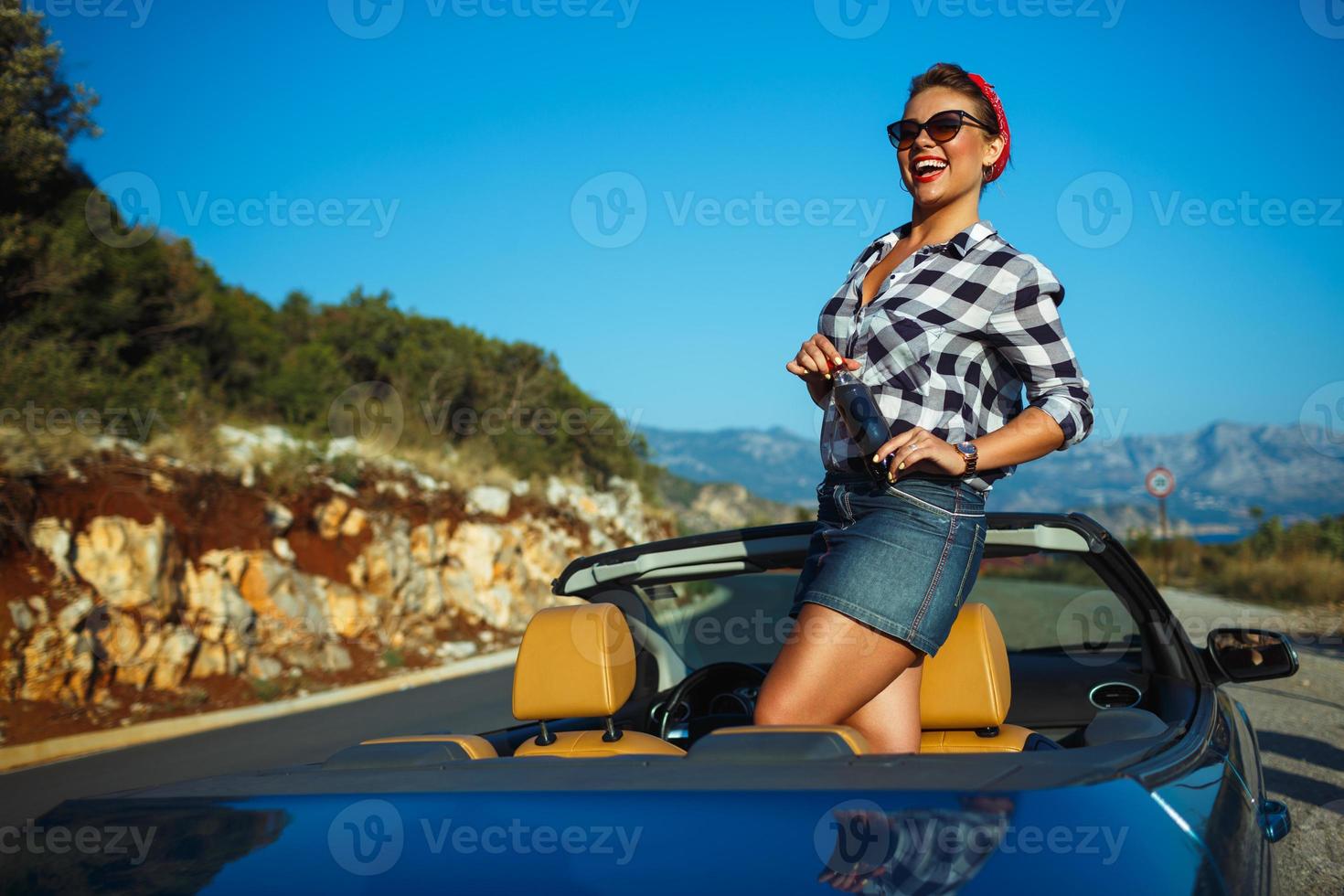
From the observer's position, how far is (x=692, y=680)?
3.91 meters

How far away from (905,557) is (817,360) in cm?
46

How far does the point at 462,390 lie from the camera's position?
2734cm

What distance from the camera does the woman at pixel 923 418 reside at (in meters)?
2.03

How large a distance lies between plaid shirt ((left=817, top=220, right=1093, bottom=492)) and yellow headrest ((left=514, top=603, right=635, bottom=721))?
0.74 metres

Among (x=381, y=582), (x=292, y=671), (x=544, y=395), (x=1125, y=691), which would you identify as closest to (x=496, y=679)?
(x=292, y=671)

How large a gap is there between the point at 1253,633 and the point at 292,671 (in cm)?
1169

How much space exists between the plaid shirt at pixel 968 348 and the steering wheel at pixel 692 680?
173 centimetres

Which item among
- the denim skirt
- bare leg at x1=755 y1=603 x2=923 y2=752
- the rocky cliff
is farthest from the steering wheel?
the rocky cliff

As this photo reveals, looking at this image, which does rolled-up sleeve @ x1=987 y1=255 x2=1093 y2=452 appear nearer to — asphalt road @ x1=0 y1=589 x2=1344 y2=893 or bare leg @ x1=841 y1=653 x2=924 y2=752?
bare leg @ x1=841 y1=653 x2=924 y2=752

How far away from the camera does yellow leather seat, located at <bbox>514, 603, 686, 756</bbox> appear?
258cm

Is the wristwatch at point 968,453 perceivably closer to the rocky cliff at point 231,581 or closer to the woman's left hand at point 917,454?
the woman's left hand at point 917,454

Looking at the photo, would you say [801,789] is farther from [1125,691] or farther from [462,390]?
[462,390]

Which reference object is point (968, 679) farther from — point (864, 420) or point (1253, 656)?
point (1253, 656)

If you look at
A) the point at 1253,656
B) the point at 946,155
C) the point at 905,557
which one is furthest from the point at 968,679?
the point at 1253,656
